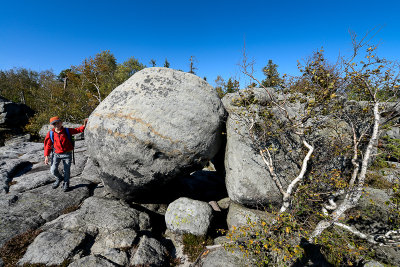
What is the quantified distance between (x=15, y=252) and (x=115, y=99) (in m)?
6.06

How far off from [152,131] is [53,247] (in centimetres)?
484

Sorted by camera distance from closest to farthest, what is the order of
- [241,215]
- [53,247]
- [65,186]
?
[53,247], [241,215], [65,186]

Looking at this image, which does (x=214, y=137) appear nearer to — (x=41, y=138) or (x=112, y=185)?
(x=112, y=185)

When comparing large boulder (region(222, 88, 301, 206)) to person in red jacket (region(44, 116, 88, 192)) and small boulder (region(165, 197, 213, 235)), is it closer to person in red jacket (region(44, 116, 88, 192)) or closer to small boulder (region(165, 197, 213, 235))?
small boulder (region(165, 197, 213, 235))

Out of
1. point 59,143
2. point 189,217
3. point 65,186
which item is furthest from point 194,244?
point 59,143

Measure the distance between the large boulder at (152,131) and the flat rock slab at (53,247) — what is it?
7.64 ft

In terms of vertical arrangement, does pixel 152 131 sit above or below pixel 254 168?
above

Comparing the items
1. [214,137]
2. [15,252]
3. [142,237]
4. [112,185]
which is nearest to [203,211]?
[142,237]

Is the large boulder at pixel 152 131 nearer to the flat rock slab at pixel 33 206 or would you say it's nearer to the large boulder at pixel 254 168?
the large boulder at pixel 254 168

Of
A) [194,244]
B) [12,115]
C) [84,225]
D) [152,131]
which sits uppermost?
[12,115]

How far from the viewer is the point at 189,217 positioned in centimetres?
720

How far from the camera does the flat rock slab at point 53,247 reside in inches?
205

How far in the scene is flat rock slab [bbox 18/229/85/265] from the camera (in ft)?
17.1

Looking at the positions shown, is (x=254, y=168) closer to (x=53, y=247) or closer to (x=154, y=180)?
(x=154, y=180)
